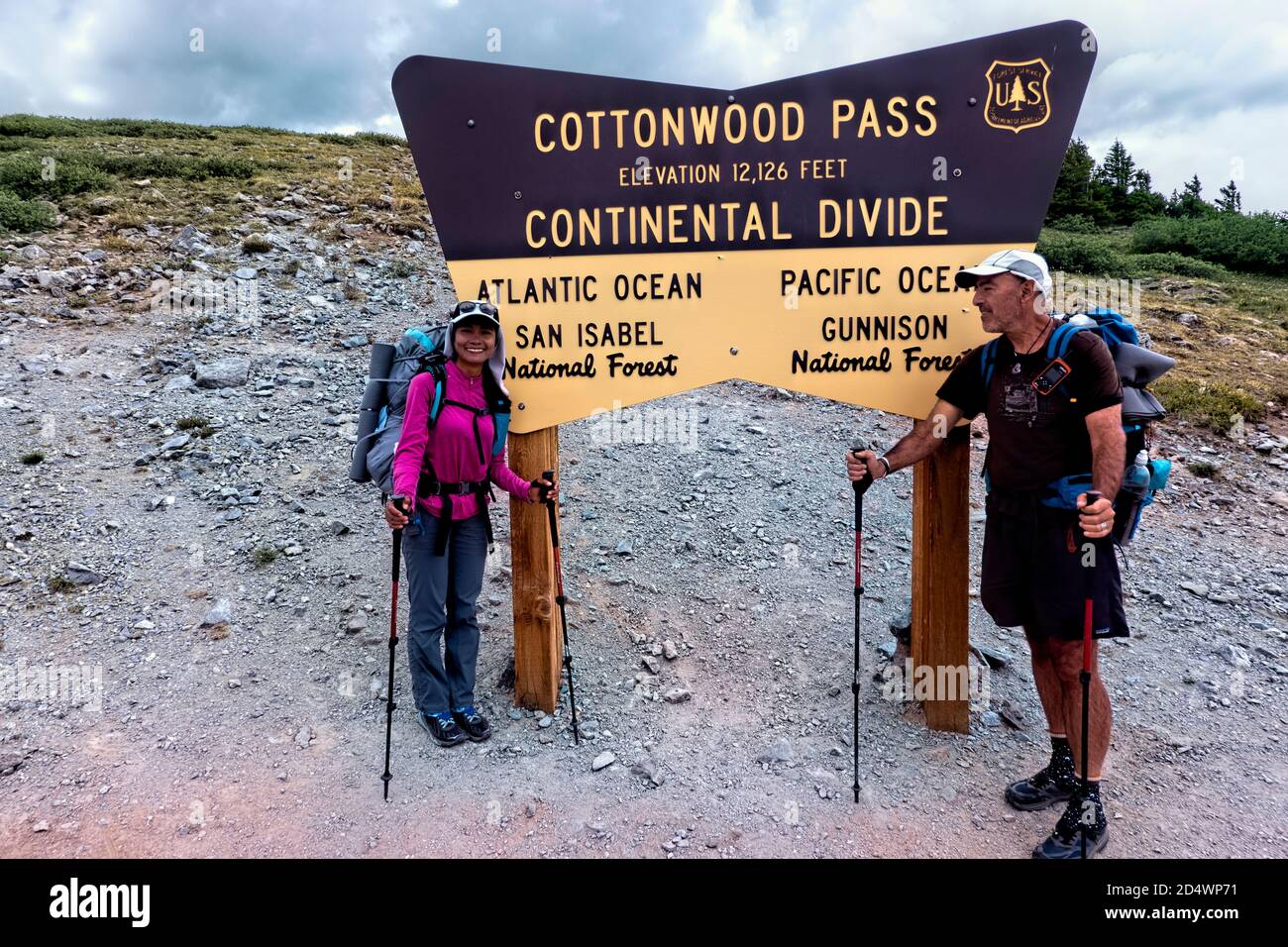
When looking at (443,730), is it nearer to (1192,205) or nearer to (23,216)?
(23,216)

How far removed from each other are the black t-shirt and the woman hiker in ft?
7.76

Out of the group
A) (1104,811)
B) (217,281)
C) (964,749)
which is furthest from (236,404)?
(1104,811)

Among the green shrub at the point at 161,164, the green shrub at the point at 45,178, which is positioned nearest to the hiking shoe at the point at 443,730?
the green shrub at the point at 45,178

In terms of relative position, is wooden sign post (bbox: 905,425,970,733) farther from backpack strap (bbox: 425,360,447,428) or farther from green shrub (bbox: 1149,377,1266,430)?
green shrub (bbox: 1149,377,1266,430)

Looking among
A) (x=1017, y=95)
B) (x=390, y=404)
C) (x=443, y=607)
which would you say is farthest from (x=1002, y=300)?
(x=443, y=607)

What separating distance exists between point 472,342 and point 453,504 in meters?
0.88

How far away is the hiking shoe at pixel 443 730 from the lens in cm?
429

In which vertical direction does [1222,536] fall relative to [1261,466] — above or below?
below

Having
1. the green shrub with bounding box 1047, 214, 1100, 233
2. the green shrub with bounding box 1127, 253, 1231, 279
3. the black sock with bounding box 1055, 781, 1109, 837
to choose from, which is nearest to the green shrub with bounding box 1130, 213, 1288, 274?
the green shrub with bounding box 1127, 253, 1231, 279

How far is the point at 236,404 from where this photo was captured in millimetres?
8008

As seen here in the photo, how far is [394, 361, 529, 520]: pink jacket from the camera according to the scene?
3.85 meters

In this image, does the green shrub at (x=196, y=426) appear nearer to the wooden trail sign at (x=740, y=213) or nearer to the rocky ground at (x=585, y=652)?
the rocky ground at (x=585, y=652)

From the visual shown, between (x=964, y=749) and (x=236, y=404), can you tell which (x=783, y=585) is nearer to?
(x=964, y=749)

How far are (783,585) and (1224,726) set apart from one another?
9.15 feet
